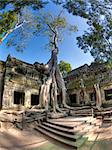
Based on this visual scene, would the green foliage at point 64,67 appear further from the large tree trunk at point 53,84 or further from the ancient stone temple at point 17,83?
the large tree trunk at point 53,84

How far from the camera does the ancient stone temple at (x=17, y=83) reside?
17.0m

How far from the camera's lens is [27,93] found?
1892cm

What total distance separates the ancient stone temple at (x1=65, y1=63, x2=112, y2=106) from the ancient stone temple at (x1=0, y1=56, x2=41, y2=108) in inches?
168

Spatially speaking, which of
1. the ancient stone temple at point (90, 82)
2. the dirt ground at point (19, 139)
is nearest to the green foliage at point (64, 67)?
the ancient stone temple at point (90, 82)

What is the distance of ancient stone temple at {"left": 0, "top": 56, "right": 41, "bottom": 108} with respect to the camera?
55.7 ft

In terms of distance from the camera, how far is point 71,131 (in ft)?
24.2

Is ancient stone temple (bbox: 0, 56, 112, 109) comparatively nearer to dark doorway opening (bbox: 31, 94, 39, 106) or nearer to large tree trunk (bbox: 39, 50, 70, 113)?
dark doorway opening (bbox: 31, 94, 39, 106)

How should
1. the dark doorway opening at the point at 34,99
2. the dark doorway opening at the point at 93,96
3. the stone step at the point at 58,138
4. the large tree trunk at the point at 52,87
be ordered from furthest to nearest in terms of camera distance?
the dark doorway opening at the point at 34,99
the dark doorway opening at the point at 93,96
the large tree trunk at the point at 52,87
the stone step at the point at 58,138

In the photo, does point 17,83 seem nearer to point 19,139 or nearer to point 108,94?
point 108,94

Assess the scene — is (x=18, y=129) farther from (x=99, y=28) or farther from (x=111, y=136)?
(x=99, y=28)

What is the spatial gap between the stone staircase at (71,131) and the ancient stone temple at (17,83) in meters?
8.13

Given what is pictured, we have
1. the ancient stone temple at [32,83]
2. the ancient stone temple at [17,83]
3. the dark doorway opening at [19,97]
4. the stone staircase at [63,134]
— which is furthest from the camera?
the dark doorway opening at [19,97]

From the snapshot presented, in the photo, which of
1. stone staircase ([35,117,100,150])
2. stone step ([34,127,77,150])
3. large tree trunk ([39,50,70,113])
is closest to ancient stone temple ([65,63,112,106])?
large tree trunk ([39,50,70,113])

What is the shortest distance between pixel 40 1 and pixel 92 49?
492 centimetres
